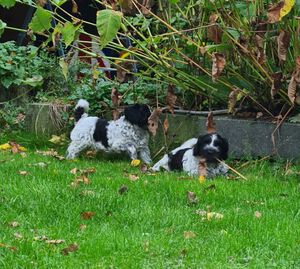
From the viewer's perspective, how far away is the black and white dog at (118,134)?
8.60 m

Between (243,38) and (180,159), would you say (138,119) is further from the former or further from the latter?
(243,38)

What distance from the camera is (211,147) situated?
7.46 metres

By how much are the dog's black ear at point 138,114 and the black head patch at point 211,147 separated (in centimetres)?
115

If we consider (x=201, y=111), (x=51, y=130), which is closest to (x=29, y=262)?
(x=201, y=111)

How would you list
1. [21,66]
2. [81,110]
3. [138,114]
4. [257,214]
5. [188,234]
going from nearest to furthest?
[188,234] < [257,214] < [138,114] < [81,110] < [21,66]

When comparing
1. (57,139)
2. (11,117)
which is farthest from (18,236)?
(11,117)

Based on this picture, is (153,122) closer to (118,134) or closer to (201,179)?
(118,134)

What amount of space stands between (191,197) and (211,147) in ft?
4.73

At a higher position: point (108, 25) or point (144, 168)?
point (108, 25)

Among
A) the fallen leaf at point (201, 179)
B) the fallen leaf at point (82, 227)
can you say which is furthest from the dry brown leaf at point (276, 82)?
the fallen leaf at point (82, 227)

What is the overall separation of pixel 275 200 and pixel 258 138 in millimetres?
2410

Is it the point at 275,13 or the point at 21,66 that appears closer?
the point at 275,13

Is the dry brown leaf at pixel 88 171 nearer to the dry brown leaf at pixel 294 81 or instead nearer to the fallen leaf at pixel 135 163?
the fallen leaf at pixel 135 163

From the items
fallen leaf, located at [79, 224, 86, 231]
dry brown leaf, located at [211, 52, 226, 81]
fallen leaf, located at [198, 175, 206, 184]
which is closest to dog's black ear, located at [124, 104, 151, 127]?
fallen leaf, located at [198, 175, 206, 184]
